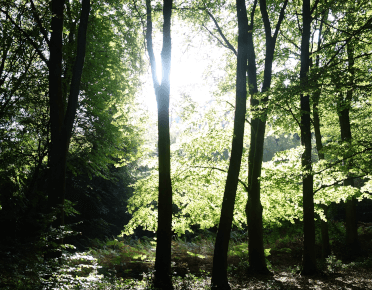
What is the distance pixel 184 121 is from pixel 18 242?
6805 millimetres

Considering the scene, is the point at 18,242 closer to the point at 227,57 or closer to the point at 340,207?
the point at 227,57

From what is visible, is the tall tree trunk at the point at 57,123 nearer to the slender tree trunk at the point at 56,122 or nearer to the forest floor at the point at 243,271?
the slender tree trunk at the point at 56,122

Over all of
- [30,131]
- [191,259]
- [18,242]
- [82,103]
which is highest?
[82,103]

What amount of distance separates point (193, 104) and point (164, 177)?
13.9 ft

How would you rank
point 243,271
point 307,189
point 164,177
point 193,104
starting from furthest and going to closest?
point 193,104
point 243,271
point 307,189
point 164,177

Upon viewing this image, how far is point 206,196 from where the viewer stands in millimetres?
9484

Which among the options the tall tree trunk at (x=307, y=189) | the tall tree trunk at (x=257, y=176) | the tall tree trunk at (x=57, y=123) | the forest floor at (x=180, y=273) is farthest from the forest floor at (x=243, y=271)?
the tall tree trunk at (x=57, y=123)

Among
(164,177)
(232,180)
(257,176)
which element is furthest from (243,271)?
(164,177)

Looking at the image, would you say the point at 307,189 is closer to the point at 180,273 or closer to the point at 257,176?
the point at 257,176

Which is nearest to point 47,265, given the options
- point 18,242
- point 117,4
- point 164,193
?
point 18,242

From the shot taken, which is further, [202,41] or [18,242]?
[202,41]

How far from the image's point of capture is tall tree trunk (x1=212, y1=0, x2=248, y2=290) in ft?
19.4

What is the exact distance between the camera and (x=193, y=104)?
378 inches

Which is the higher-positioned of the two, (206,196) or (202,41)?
(202,41)
